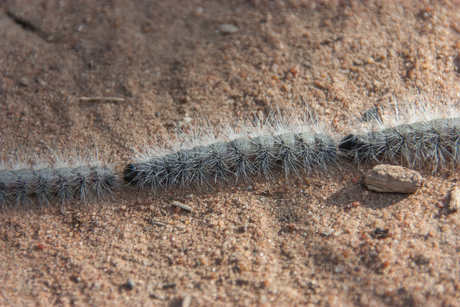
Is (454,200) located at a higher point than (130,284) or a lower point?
higher

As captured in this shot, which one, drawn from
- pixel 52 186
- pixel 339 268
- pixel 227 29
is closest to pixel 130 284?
pixel 52 186

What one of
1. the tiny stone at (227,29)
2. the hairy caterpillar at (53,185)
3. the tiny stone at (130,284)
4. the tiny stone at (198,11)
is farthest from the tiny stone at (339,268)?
the tiny stone at (198,11)

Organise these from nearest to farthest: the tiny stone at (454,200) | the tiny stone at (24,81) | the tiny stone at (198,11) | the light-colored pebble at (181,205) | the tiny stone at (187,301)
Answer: the tiny stone at (187,301)
the tiny stone at (454,200)
the light-colored pebble at (181,205)
the tiny stone at (24,81)
the tiny stone at (198,11)

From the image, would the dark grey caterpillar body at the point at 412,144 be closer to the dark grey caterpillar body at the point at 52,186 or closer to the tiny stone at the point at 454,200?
the tiny stone at the point at 454,200

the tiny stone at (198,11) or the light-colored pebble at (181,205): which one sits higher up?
the tiny stone at (198,11)

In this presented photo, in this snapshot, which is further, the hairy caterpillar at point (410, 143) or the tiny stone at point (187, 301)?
the hairy caterpillar at point (410, 143)

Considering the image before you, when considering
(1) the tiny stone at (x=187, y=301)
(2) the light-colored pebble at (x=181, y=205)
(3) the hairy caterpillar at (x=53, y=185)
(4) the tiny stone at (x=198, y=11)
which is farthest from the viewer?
(4) the tiny stone at (x=198, y=11)

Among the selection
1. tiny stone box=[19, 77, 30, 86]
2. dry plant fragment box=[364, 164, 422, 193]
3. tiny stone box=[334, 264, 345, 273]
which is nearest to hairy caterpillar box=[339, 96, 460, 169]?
dry plant fragment box=[364, 164, 422, 193]

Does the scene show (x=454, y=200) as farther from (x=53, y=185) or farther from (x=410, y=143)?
(x=53, y=185)
